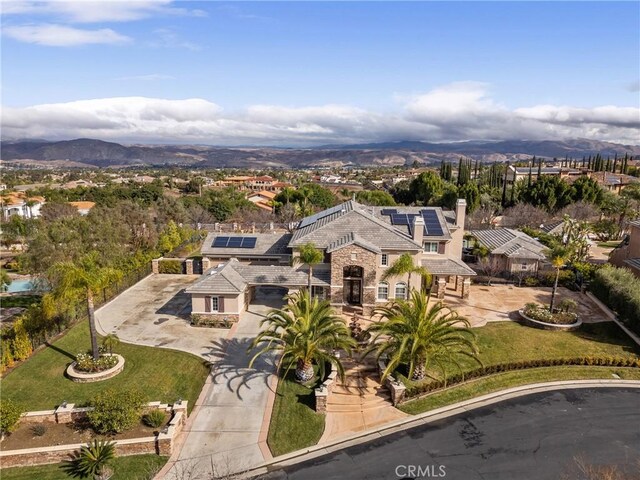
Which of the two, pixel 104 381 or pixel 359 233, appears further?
pixel 359 233

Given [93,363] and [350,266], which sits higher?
[350,266]

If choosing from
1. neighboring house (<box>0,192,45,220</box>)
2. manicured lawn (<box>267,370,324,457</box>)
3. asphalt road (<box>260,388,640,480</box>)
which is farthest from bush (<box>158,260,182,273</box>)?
neighboring house (<box>0,192,45,220</box>)

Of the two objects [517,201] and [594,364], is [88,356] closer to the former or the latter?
[594,364]

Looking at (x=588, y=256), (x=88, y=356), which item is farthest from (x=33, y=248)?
(x=588, y=256)

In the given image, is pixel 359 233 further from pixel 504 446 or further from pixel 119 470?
pixel 119 470

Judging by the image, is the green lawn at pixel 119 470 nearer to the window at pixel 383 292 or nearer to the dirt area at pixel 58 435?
the dirt area at pixel 58 435

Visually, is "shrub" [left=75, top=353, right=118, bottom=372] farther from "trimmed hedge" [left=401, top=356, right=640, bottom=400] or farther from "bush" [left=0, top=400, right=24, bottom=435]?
"trimmed hedge" [left=401, top=356, right=640, bottom=400]

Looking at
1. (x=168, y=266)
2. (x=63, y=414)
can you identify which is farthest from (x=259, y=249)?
(x=63, y=414)
